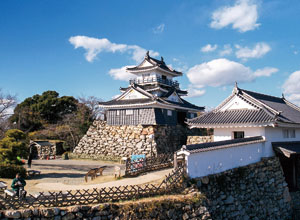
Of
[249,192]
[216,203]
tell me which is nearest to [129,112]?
[249,192]

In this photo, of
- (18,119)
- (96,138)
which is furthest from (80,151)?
(18,119)

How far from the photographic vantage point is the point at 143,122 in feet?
80.1

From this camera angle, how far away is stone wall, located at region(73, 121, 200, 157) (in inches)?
928

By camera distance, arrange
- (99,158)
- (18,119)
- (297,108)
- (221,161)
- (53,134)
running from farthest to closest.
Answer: (18,119)
(53,134)
(99,158)
(297,108)
(221,161)

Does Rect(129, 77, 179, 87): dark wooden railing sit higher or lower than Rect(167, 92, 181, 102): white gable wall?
higher

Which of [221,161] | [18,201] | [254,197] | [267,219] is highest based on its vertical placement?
[221,161]

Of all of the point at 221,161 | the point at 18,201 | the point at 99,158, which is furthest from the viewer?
the point at 99,158

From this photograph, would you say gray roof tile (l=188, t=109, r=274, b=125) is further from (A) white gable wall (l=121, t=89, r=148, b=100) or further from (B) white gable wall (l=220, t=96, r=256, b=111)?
(A) white gable wall (l=121, t=89, r=148, b=100)

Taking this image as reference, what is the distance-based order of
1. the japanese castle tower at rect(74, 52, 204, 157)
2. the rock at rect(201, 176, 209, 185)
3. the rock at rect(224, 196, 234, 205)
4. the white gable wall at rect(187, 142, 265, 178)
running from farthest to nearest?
the japanese castle tower at rect(74, 52, 204, 157) < the rock at rect(224, 196, 234, 205) < the rock at rect(201, 176, 209, 185) < the white gable wall at rect(187, 142, 265, 178)

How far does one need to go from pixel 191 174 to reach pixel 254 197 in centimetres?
520

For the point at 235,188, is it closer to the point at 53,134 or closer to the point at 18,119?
the point at 53,134

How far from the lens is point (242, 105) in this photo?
17.8 meters

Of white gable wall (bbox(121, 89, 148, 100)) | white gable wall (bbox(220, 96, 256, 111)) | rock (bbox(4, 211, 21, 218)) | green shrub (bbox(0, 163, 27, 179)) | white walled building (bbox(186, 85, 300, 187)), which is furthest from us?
white gable wall (bbox(121, 89, 148, 100))

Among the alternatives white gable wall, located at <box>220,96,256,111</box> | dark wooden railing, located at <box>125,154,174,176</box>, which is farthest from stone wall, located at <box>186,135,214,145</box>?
dark wooden railing, located at <box>125,154,174,176</box>
